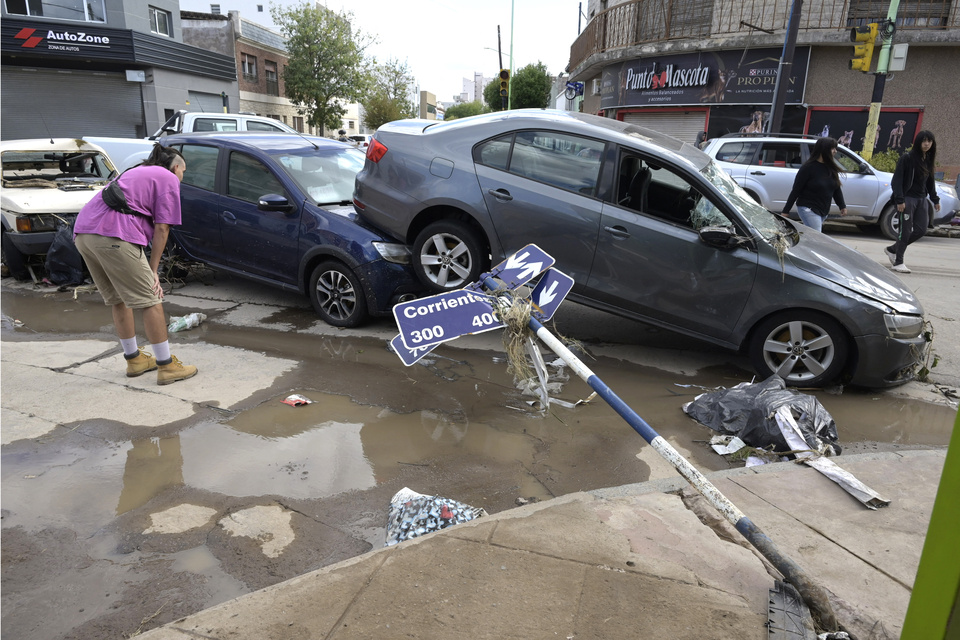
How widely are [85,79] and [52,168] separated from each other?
21140 millimetres

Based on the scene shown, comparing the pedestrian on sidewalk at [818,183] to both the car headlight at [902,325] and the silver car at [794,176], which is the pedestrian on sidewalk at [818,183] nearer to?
the car headlight at [902,325]

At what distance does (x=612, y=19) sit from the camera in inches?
974

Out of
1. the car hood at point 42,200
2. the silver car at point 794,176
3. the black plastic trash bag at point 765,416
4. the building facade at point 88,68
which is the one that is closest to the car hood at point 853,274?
the black plastic trash bag at point 765,416

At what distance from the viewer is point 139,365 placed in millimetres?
4938

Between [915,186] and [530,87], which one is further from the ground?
[530,87]

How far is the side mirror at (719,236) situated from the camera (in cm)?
485

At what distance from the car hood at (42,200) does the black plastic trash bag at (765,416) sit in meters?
7.40

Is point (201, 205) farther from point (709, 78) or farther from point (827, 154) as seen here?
→ point (709, 78)

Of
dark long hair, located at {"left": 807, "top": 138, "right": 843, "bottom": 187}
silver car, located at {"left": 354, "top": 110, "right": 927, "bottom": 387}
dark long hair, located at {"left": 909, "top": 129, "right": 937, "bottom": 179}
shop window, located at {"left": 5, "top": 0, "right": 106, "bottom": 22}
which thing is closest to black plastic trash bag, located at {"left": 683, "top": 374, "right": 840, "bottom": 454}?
silver car, located at {"left": 354, "top": 110, "right": 927, "bottom": 387}

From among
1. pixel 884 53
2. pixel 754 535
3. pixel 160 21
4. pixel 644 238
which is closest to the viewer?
pixel 754 535

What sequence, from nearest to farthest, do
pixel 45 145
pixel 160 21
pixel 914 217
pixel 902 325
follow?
pixel 902 325 < pixel 45 145 < pixel 914 217 < pixel 160 21

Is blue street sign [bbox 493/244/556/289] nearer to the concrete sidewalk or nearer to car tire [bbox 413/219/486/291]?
the concrete sidewalk

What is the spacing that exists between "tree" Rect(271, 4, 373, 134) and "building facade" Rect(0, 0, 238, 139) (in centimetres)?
1024

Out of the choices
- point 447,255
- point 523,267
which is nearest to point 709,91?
point 447,255
